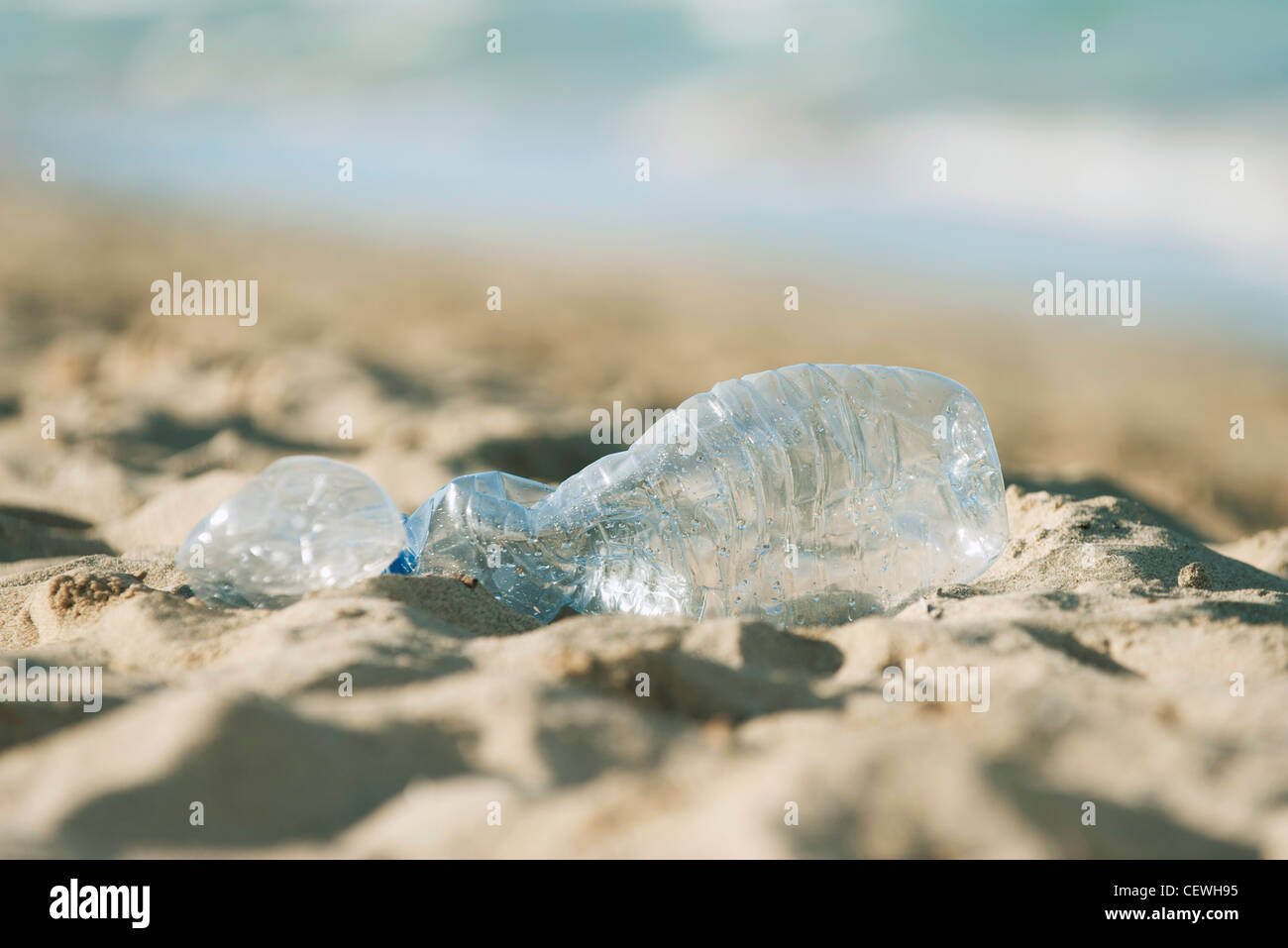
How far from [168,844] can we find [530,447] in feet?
14.9

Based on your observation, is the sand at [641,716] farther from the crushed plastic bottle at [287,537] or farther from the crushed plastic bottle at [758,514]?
the crushed plastic bottle at [758,514]

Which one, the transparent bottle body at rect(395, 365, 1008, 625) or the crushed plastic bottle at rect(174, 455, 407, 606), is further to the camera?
the transparent bottle body at rect(395, 365, 1008, 625)

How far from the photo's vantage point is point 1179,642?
221 centimetres

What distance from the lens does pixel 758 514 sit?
296cm

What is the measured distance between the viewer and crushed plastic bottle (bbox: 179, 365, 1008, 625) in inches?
115

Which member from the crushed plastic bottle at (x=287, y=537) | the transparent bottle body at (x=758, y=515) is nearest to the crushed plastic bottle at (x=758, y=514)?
the transparent bottle body at (x=758, y=515)

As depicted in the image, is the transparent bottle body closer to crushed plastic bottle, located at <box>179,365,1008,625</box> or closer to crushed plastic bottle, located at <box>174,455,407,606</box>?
crushed plastic bottle, located at <box>179,365,1008,625</box>

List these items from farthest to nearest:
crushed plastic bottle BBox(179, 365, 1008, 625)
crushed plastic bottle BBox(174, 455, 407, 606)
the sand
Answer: crushed plastic bottle BBox(179, 365, 1008, 625) → crushed plastic bottle BBox(174, 455, 407, 606) → the sand

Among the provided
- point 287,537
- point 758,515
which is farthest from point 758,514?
point 287,537

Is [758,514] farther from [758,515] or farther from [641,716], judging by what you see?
[641,716]

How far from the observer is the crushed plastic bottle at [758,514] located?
9.57ft

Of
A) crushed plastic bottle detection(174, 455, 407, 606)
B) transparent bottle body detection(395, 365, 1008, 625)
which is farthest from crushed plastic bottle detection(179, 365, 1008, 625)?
crushed plastic bottle detection(174, 455, 407, 606)

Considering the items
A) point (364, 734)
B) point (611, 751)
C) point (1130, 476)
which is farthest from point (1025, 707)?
point (1130, 476)
